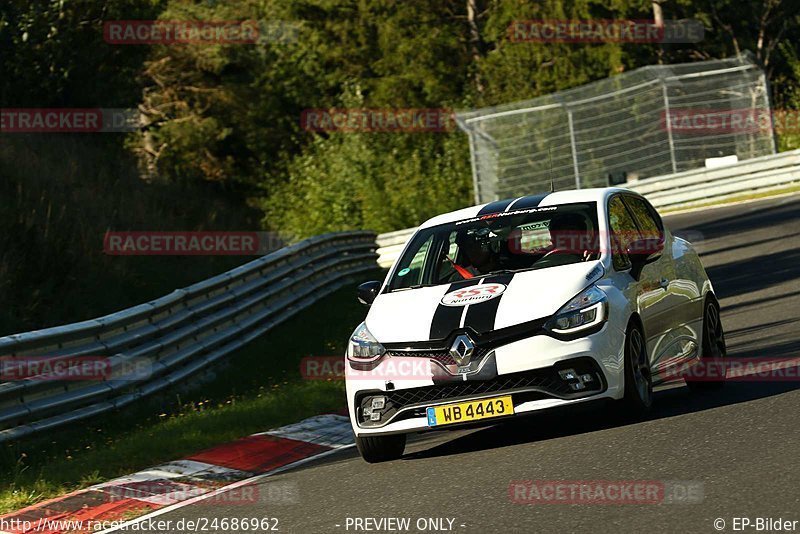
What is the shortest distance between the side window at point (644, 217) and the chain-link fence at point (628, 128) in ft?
63.4

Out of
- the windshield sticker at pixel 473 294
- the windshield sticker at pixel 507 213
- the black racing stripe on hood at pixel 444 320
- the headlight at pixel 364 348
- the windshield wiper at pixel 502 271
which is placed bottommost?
the headlight at pixel 364 348

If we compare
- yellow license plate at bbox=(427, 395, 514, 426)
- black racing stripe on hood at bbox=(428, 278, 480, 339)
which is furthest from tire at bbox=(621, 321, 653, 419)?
black racing stripe on hood at bbox=(428, 278, 480, 339)

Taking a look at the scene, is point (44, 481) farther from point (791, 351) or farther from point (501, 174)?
point (501, 174)

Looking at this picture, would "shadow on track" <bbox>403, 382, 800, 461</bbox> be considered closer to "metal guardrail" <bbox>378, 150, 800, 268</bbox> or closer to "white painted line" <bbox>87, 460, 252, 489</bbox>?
"white painted line" <bbox>87, 460, 252, 489</bbox>

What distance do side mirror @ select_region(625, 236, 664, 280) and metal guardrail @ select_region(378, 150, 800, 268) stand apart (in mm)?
17558

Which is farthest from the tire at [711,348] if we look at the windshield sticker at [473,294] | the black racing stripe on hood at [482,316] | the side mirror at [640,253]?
the black racing stripe on hood at [482,316]

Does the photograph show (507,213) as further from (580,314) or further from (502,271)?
(580,314)

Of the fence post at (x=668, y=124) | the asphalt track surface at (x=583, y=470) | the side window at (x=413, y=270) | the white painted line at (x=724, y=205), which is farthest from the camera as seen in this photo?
the fence post at (x=668, y=124)

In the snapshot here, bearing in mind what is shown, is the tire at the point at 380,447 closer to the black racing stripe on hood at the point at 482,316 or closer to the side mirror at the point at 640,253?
the black racing stripe on hood at the point at 482,316

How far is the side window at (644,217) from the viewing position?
10523 mm

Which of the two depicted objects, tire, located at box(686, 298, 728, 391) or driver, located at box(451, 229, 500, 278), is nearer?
driver, located at box(451, 229, 500, 278)

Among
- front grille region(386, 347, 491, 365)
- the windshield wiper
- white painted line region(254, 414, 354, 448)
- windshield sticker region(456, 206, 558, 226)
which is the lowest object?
white painted line region(254, 414, 354, 448)

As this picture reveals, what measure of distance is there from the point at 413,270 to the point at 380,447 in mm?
1529

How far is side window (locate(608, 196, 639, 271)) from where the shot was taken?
31.4 feet
